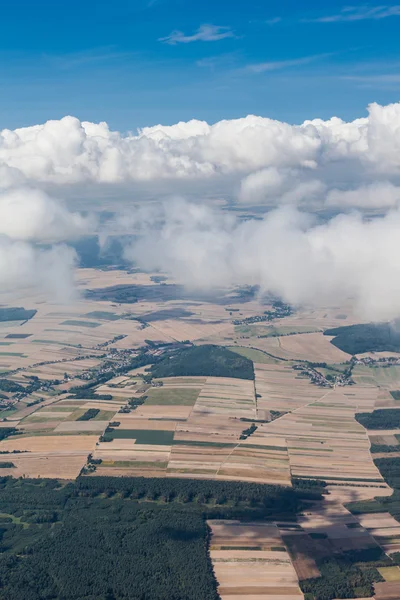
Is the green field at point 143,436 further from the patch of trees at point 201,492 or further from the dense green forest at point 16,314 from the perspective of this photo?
the dense green forest at point 16,314

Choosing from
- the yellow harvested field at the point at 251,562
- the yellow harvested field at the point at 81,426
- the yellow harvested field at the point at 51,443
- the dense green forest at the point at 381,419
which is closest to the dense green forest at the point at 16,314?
the yellow harvested field at the point at 81,426

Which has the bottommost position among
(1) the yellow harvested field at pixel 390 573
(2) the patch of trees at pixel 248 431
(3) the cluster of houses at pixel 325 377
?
(3) the cluster of houses at pixel 325 377

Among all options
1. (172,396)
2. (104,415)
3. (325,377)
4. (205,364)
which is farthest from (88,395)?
(325,377)

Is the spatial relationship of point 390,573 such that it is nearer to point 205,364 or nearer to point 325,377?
point 325,377

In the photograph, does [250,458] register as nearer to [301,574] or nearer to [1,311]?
[301,574]

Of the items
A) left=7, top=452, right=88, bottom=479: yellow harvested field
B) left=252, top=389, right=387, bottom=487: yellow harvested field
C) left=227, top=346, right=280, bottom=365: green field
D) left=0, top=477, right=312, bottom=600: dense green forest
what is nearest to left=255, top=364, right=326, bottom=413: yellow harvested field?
left=252, top=389, right=387, bottom=487: yellow harvested field

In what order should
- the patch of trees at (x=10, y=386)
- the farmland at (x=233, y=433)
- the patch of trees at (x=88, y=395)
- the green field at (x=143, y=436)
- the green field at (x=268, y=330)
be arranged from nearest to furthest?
the farmland at (x=233, y=433)
the green field at (x=143, y=436)
the patch of trees at (x=88, y=395)
the patch of trees at (x=10, y=386)
the green field at (x=268, y=330)

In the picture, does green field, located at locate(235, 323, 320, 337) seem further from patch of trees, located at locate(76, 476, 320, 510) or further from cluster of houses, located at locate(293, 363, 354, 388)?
patch of trees, located at locate(76, 476, 320, 510)

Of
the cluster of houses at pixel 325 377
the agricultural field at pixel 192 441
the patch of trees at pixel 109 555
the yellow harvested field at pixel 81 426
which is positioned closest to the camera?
the patch of trees at pixel 109 555
